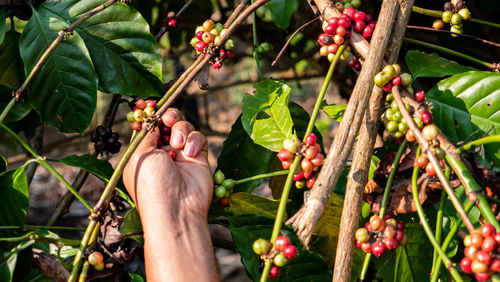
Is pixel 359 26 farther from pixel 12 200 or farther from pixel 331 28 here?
pixel 12 200

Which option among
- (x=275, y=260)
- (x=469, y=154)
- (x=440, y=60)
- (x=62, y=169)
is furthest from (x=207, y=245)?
(x=62, y=169)

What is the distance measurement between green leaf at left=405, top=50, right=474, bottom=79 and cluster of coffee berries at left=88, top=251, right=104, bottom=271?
0.75 meters

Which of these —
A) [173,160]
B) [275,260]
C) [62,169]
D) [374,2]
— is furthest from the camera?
[62,169]

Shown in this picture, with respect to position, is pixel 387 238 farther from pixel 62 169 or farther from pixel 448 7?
pixel 62 169

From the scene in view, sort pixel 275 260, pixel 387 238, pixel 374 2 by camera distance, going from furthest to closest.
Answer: pixel 374 2 < pixel 387 238 < pixel 275 260

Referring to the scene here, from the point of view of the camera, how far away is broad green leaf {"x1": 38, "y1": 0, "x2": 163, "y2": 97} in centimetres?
127

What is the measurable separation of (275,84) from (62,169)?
211cm

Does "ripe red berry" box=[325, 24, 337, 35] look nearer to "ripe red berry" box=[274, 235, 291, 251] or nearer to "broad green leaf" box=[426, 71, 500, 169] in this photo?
"broad green leaf" box=[426, 71, 500, 169]

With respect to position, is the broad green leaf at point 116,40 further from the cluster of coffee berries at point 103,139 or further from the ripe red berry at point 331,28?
the ripe red berry at point 331,28

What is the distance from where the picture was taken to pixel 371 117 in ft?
3.37

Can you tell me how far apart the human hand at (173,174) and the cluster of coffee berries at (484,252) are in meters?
0.54

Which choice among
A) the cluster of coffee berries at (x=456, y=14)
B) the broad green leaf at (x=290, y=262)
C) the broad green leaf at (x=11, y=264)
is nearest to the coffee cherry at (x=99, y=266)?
the broad green leaf at (x=11, y=264)

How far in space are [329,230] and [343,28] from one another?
1.53ft

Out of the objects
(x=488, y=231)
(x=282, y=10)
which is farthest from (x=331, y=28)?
(x=488, y=231)
